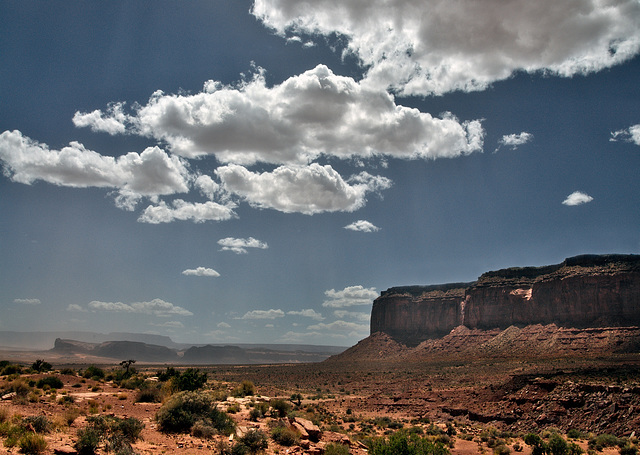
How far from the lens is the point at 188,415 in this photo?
665 inches

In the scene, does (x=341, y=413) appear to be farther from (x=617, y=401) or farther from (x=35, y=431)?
(x=35, y=431)

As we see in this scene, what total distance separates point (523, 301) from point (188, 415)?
11243cm

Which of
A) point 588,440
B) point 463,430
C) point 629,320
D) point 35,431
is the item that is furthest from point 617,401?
point 629,320

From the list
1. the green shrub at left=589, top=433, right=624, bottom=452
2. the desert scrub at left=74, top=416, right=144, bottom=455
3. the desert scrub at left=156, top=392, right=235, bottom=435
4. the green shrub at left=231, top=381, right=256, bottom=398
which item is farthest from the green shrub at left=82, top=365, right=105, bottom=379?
the green shrub at left=589, top=433, right=624, bottom=452

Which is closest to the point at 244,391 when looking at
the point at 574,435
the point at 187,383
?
the point at 187,383

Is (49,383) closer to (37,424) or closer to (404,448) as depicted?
(37,424)

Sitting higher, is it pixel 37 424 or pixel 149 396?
pixel 37 424

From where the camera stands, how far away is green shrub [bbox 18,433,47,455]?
1124 cm

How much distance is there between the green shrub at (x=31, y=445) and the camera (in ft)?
36.9

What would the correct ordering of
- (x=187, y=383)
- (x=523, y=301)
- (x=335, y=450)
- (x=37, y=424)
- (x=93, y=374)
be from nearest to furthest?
(x=37, y=424) < (x=335, y=450) < (x=187, y=383) < (x=93, y=374) < (x=523, y=301)

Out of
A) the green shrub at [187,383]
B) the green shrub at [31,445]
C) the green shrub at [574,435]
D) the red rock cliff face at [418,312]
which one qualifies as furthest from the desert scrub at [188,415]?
the red rock cliff face at [418,312]

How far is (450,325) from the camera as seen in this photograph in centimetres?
13225

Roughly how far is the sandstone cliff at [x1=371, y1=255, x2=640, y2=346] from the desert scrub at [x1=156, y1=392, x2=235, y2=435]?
99124 millimetres

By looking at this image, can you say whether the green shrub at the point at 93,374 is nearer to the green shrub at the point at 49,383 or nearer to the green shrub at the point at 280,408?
the green shrub at the point at 49,383
